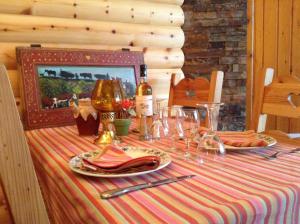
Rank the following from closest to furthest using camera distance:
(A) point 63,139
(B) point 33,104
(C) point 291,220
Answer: (C) point 291,220 < (A) point 63,139 < (B) point 33,104

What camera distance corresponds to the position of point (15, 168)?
77 cm

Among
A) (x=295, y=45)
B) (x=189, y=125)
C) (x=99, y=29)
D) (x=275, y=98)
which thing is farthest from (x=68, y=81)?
(x=295, y=45)

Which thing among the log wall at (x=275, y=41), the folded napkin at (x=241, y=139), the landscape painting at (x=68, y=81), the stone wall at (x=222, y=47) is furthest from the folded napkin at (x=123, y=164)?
the stone wall at (x=222, y=47)

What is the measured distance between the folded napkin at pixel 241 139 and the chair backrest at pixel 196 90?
571 millimetres

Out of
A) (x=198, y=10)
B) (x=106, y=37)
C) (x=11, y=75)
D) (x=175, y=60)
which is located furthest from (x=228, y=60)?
(x=11, y=75)

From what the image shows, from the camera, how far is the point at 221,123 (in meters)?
4.75

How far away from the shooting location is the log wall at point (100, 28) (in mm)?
2062

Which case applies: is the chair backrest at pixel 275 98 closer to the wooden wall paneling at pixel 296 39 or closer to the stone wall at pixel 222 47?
the wooden wall paneling at pixel 296 39

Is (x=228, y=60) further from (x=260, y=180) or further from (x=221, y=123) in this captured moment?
(x=260, y=180)

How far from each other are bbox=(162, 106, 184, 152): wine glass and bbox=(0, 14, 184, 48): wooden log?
4.18 ft

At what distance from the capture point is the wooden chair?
1.80m

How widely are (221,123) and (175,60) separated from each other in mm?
2196

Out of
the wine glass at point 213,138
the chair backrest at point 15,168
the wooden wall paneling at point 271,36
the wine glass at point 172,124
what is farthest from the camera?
the wooden wall paneling at point 271,36

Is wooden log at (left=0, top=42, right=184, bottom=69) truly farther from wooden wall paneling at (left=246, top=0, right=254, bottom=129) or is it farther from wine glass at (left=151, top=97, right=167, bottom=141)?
wine glass at (left=151, top=97, right=167, bottom=141)
